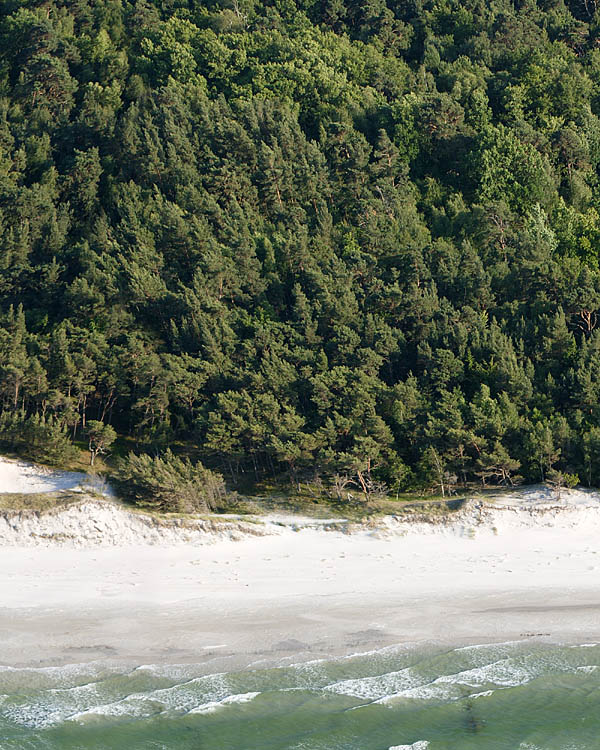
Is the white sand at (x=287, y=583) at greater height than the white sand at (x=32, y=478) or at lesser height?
lesser

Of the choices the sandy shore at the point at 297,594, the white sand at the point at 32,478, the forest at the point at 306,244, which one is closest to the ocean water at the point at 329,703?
the sandy shore at the point at 297,594

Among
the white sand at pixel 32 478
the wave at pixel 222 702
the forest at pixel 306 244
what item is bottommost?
the wave at pixel 222 702

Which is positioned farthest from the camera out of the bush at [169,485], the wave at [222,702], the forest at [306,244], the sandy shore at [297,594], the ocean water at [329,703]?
the forest at [306,244]

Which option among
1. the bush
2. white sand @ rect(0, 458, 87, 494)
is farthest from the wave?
white sand @ rect(0, 458, 87, 494)

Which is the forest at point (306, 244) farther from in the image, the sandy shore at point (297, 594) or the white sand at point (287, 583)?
the sandy shore at point (297, 594)

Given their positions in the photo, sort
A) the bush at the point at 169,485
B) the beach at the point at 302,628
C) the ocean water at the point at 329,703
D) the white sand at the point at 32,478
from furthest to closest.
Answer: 1. the white sand at the point at 32,478
2. the bush at the point at 169,485
3. the beach at the point at 302,628
4. the ocean water at the point at 329,703

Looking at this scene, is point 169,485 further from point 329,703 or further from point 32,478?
point 329,703

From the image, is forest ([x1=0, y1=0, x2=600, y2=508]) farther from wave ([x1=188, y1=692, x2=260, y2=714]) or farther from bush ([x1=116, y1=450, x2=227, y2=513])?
wave ([x1=188, y1=692, x2=260, y2=714])

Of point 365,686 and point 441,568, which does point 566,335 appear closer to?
point 441,568

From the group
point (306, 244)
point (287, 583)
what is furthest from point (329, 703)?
point (306, 244)
